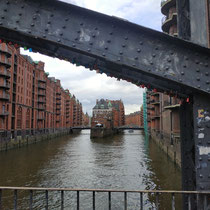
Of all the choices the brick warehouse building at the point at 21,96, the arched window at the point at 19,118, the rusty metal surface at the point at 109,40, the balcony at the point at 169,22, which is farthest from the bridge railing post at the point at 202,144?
the arched window at the point at 19,118

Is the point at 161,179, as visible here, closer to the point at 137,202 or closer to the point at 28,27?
the point at 137,202

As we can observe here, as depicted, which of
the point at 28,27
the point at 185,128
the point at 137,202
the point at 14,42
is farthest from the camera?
the point at 137,202

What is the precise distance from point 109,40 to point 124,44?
25 centimetres

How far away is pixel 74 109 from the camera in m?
132

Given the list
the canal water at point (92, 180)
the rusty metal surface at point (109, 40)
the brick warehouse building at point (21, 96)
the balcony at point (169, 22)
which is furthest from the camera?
the brick warehouse building at point (21, 96)

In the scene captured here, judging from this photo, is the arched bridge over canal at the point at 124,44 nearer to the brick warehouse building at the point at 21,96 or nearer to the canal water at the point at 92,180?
the canal water at the point at 92,180

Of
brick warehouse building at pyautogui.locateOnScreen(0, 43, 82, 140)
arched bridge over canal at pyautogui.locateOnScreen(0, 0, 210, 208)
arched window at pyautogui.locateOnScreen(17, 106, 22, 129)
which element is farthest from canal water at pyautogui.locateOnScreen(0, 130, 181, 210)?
arched window at pyautogui.locateOnScreen(17, 106, 22, 129)

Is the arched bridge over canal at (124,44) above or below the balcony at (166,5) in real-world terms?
below

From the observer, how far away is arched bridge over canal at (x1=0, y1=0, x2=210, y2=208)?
327cm

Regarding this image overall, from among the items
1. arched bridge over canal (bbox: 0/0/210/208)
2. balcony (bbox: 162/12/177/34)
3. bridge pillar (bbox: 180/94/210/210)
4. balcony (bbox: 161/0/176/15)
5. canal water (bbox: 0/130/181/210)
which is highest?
balcony (bbox: 161/0/176/15)

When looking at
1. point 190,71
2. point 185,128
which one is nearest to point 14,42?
point 190,71

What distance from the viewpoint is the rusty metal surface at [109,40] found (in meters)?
3.26

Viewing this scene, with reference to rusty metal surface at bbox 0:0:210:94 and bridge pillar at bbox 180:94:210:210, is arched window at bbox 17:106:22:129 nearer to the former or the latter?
rusty metal surface at bbox 0:0:210:94

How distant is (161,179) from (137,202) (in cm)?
587
